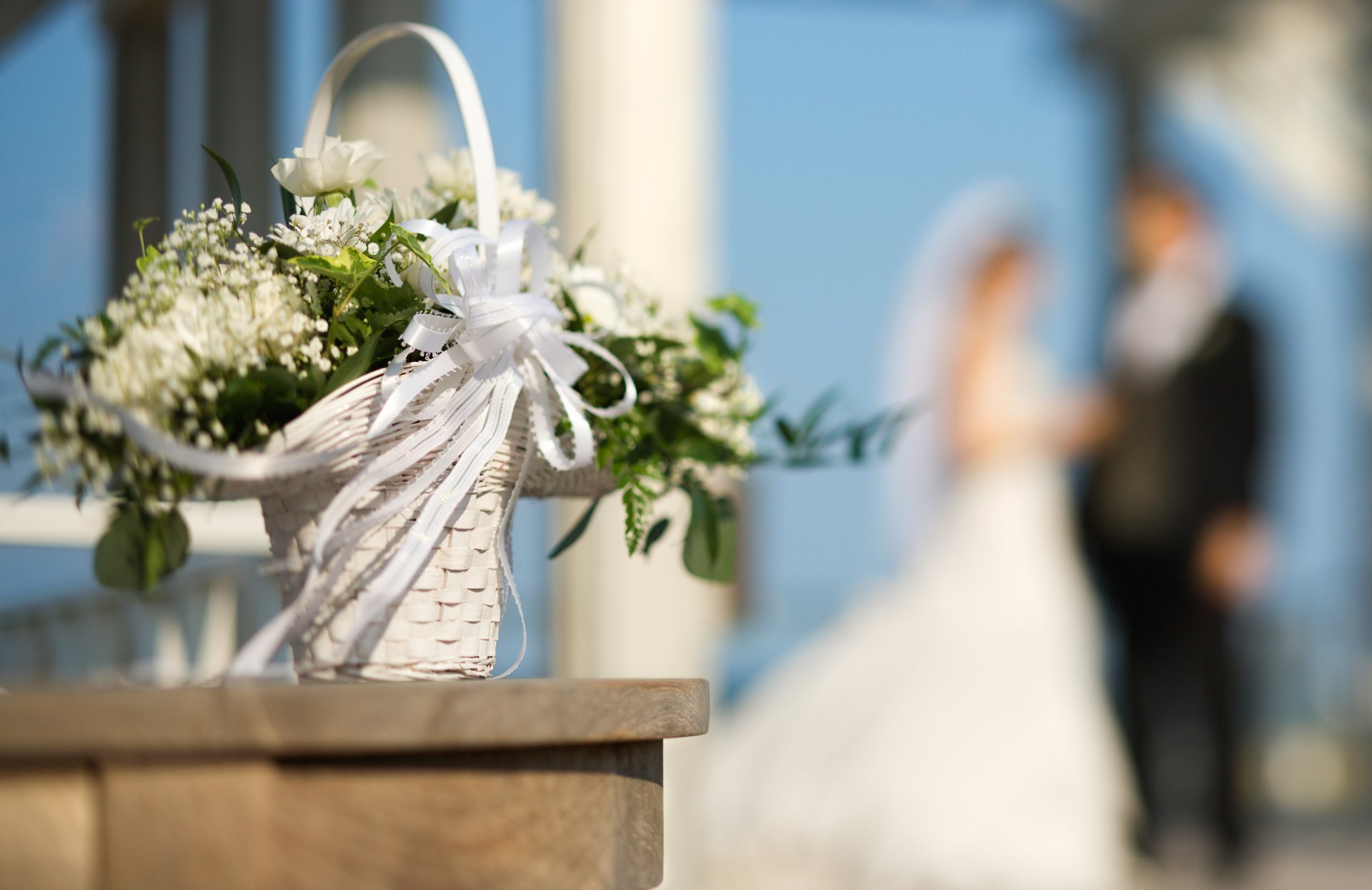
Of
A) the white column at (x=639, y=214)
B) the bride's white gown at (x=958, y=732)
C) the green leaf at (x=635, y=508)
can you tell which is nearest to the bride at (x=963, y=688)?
the bride's white gown at (x=958, y=732)

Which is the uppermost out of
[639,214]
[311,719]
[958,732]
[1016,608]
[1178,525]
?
[639,214]

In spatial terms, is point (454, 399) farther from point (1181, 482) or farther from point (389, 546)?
point (1181, 482)

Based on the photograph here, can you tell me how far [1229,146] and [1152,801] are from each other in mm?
2859

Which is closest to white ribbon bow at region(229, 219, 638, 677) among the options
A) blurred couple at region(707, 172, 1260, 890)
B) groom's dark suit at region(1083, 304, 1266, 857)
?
blurred couple at region(707, 172, 1260, 890)

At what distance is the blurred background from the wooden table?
6.5 inches

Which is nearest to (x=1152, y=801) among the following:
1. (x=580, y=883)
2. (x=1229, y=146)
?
(x=1229, y=146)

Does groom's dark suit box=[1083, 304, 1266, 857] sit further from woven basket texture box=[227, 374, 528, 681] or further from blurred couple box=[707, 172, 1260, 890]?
woven basket texture box=[227, 374, 528, 681]

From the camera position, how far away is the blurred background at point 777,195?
4.63 feet

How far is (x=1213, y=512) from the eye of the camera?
3.63 m

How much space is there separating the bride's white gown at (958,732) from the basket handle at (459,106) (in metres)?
2.50

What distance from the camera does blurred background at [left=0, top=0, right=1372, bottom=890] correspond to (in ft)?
4.63

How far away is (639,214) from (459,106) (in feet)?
3.86

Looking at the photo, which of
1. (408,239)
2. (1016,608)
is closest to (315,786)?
(408,239)

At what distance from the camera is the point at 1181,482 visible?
3637mm
